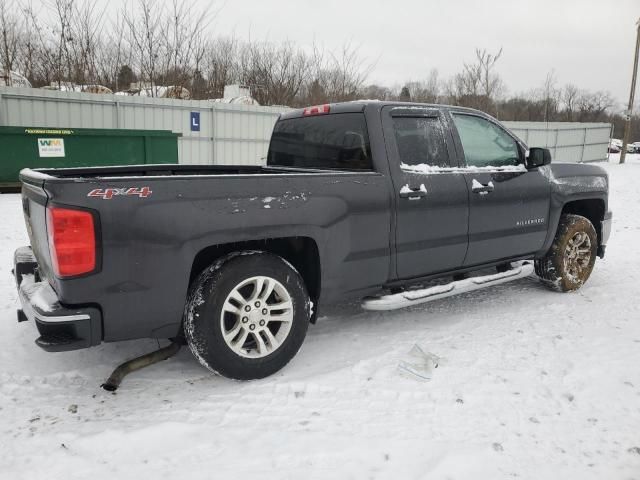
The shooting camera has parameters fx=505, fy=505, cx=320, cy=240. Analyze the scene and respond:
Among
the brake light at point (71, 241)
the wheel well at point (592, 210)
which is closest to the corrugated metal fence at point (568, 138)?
the wheel well at point (592, 210)

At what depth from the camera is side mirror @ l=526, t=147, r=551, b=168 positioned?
4.45 metres

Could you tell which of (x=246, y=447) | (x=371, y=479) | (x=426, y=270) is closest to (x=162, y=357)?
(x=246, y=447)

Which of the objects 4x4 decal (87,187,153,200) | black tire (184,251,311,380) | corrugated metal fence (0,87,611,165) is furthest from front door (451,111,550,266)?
corrugated metal fence (0,87,611,165)

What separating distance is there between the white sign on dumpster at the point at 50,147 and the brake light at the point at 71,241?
29.7 feet

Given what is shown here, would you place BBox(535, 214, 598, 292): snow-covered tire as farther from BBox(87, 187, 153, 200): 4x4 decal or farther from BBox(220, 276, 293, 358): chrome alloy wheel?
BBox(87, 187, 153, 200): 4x4 decal

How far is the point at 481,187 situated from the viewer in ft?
13.4

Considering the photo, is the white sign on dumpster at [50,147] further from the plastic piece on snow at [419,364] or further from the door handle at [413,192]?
the plastic piece on snow at [419,364]

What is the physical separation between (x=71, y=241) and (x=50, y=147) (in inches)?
363

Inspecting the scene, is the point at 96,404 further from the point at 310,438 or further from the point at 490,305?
the point at 490,305

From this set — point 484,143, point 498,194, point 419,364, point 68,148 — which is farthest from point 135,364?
point 68,148

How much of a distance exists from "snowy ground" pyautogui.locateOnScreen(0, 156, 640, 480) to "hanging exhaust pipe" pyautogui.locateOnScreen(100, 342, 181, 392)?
0.06 metres

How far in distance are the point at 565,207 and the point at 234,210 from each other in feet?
12.3

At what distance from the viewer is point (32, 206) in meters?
2.98

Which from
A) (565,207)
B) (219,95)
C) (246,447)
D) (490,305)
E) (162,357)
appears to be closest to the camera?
(246,447)
